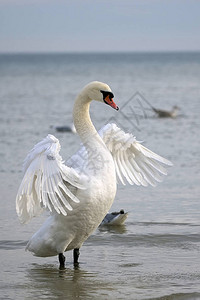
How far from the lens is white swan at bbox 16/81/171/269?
7035 mm

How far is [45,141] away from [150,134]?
12881mm

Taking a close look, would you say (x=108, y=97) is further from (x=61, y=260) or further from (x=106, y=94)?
(x=61, y=260)

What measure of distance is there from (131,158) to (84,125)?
1.00m

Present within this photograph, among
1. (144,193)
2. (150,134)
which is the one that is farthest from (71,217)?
(150,134)

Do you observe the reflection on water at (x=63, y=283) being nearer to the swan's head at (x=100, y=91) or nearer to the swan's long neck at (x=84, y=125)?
the swan's long neck at (x=84, y=125)

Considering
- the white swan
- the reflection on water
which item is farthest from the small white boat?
the reflection on water

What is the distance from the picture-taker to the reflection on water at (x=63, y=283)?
7.13 metres

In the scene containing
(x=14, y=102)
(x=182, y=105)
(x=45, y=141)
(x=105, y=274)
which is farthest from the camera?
(x=14, y=102)

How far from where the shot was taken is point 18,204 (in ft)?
24.6

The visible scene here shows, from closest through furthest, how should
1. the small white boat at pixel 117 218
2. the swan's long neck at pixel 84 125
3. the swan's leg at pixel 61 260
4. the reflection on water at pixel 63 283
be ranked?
the reflection on water at pixel 63 283 < the swan's long neck at pixel 84 125 < the swan's leg at pixel 61 260 < the small white boat at pixel 117 218

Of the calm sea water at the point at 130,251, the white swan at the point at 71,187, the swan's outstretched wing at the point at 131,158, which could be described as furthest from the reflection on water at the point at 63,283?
the swan's outstretched wing at the point at 131,158

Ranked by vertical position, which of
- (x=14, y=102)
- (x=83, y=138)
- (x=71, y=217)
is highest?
(x=83, y=138)

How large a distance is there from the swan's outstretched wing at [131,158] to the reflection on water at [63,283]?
1.31m

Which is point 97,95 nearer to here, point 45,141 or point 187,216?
point 45,141
